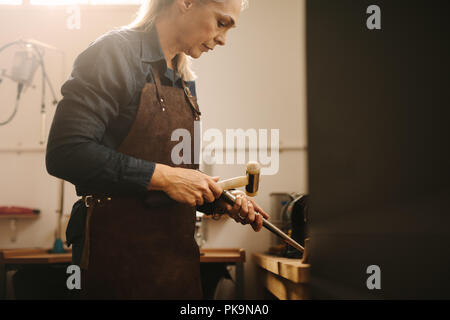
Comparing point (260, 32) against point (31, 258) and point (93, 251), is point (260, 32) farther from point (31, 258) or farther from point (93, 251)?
point (93, 251)

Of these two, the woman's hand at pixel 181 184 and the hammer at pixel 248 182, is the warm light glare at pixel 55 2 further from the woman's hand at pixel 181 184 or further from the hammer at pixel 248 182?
the woman's hand at pixel 181 184

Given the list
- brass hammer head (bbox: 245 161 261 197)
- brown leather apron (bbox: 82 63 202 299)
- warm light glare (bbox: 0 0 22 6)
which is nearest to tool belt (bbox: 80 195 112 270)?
brown leather apron (bbox: 82 63 202 299)

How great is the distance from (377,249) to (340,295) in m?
0.13

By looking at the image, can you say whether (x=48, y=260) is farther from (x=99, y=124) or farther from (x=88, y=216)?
(x=99, y=124)

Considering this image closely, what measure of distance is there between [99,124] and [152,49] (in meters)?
0.31

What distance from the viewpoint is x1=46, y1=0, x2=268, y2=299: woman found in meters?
0.81

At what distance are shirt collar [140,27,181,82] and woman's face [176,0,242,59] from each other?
8 centimetres

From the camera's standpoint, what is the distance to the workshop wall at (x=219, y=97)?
9.96 feet

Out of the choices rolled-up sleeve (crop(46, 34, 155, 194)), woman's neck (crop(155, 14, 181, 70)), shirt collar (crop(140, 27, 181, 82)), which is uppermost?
woman's neck (crop(155, 14, 181, 70))

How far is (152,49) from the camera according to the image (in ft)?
3.38

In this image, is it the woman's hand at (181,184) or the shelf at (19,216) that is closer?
→ the woman's hand at (181,184)

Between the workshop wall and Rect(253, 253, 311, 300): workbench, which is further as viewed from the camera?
the workshop wall

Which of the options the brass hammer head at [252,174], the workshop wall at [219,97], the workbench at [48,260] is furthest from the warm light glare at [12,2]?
the brass hammer head at [252,174]

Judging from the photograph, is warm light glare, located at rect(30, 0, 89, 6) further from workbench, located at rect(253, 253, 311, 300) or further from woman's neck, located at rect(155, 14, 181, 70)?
workbench, located at rect(253, 253, 311, 300)
